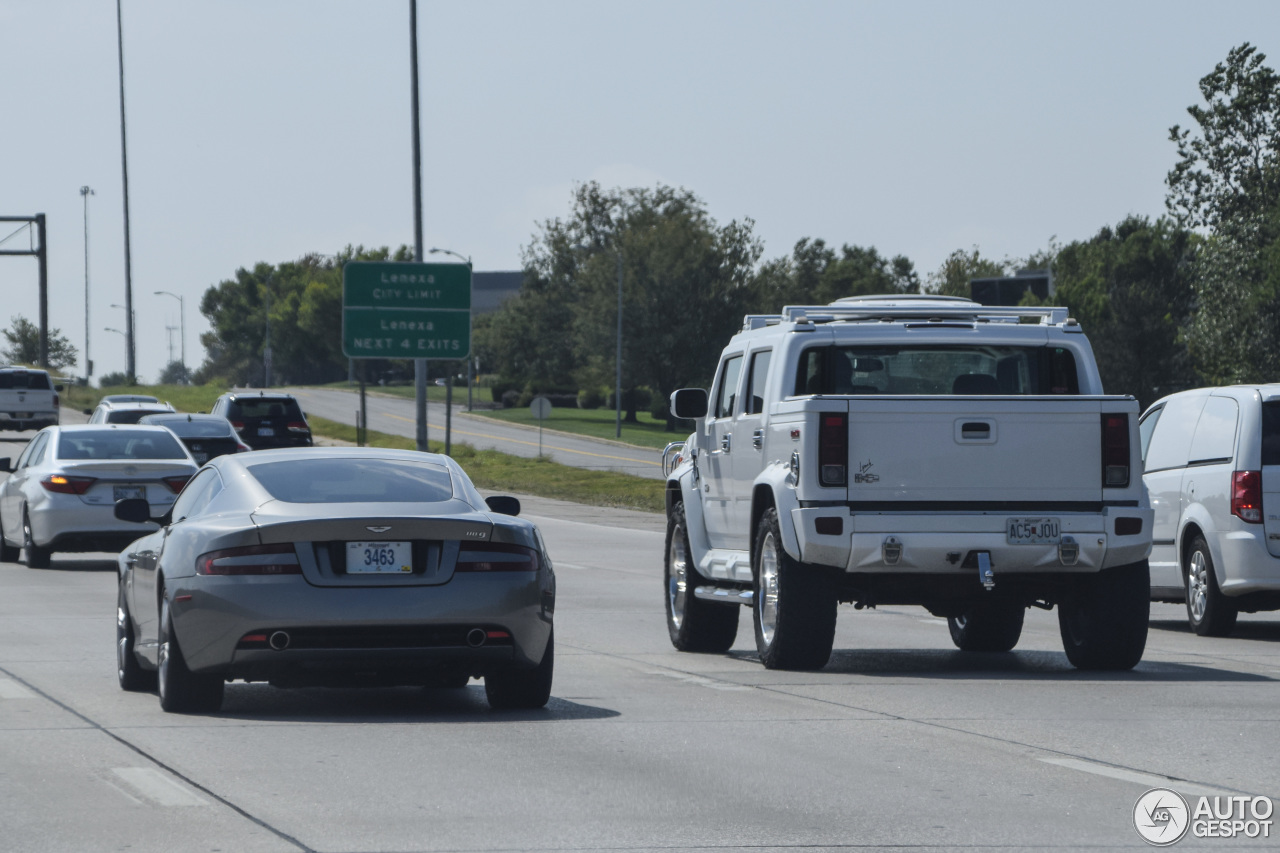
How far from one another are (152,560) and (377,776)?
286 cm

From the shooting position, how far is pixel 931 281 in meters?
152

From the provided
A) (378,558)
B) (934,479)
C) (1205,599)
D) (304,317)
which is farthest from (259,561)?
(304,317)

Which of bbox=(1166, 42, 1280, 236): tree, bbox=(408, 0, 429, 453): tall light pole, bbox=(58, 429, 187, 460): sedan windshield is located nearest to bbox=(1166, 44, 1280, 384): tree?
bbox=(1166, 42, 1280, 236): tree

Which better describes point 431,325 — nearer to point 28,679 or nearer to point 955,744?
point 28,679

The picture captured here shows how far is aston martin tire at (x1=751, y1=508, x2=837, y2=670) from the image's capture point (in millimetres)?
11555

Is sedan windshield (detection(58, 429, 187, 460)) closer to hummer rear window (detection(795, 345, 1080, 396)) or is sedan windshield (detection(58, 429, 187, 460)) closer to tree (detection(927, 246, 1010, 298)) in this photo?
hummer rear window (detection(795, 345, 1080, 396))

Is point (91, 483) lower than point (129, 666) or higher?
higher

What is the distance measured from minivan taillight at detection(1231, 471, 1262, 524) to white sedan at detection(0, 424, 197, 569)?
10.5m

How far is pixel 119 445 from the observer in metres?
21.6

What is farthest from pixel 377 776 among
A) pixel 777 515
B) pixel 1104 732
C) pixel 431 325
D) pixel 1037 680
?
pixel 431 325

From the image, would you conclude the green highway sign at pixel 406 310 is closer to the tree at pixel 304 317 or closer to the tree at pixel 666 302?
the tree at pixel 666 302

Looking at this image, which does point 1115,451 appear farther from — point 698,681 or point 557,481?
point 557,481

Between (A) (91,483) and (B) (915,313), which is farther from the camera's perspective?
(A) (91,483)

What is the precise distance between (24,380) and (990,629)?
49.2m
